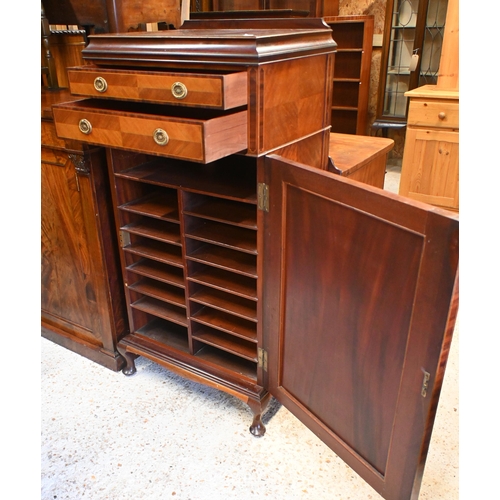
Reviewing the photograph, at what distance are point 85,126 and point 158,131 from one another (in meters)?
0.27

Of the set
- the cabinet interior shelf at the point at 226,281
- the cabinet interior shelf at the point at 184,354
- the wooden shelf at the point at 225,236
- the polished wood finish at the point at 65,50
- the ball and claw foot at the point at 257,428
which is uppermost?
the polished wood finish at the point at 65,50

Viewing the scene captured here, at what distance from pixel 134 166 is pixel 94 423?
892 millimetres

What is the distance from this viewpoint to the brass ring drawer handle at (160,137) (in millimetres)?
1099

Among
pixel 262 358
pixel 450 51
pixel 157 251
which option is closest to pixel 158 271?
pixel 157 251

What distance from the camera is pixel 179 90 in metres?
1.08

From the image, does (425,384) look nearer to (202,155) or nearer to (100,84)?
(202,155)

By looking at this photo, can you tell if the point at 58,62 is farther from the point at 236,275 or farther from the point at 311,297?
the point at 311,297

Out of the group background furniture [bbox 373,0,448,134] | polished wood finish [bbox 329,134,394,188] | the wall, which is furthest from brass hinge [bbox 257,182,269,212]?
the wall

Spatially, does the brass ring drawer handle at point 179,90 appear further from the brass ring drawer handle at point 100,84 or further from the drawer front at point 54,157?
the drawer front at point 54,157

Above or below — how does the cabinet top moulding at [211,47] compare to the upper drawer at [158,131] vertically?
above

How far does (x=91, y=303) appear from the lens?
5.79 ft

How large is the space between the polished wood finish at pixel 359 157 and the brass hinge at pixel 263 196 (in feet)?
1.09

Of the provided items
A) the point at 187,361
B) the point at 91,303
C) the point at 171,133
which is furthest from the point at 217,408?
the point at 171,133

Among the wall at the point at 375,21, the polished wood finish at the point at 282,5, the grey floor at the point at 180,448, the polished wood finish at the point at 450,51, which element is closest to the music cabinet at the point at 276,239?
the grey floor at the point at 180,448
